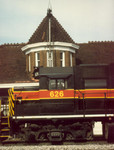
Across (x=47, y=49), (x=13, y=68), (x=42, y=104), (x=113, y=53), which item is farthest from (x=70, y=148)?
(x=113, y=53)

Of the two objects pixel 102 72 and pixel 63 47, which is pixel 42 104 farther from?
pixel 63 47

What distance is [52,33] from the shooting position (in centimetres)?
2197

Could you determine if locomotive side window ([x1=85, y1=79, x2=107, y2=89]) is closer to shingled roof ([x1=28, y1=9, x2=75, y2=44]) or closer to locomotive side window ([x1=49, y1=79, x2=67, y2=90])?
locomotive side window ([x1=49, y1=79, x2=67, y2=90])

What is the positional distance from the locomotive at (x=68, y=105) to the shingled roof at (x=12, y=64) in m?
8.80

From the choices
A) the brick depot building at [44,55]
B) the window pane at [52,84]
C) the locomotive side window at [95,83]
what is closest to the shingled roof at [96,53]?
the brick depot building at [44,55]

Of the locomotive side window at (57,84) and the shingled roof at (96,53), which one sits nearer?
the locomotive side window at (57,84)

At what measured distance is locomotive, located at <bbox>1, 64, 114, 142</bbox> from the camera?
12.2 m

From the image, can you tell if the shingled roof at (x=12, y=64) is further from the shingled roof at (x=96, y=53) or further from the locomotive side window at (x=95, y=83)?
the locomotive side window at (x=95, y=83)

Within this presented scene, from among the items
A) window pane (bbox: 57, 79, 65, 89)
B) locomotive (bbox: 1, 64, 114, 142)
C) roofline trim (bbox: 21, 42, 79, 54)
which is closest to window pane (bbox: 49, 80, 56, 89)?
locomotive (bbox: 1, 64, 114, 142)

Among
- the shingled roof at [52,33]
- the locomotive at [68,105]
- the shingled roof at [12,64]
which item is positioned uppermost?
the shingled roof at [52,33]

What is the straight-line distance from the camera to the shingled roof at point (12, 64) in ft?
70.8

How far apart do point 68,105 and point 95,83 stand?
1631 mm

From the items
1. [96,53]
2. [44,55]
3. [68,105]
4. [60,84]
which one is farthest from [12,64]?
[68,105]

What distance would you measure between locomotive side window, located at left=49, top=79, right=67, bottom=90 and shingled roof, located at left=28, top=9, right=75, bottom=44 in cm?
966
